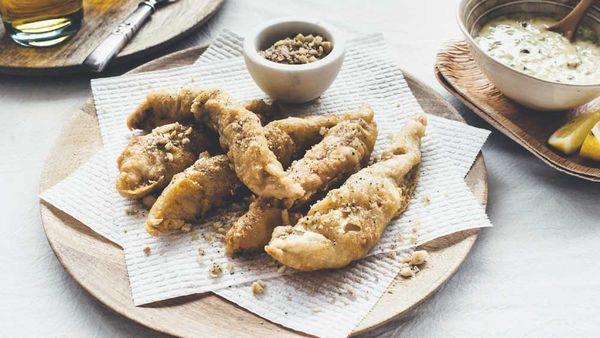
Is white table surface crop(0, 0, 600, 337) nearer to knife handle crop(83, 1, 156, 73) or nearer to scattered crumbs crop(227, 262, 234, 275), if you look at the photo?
knife handle crop(83, 1, 156, 73)

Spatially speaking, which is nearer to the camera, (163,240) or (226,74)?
(163,240)

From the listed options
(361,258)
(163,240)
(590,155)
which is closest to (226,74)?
(163,240)

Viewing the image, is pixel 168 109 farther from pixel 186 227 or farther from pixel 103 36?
pixel 103 36

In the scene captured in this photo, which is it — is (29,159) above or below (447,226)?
below

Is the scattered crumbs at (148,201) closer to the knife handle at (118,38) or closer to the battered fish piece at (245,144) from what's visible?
the battered fish piece at (245,144)

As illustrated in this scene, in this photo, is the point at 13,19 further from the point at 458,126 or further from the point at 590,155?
the point at 590,155

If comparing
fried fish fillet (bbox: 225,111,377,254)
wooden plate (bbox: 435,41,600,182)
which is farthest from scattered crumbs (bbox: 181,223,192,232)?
wooden plate (bbox: 435,41,600,182)

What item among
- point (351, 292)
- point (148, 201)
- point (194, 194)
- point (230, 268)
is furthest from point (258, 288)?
point (148, 201)
